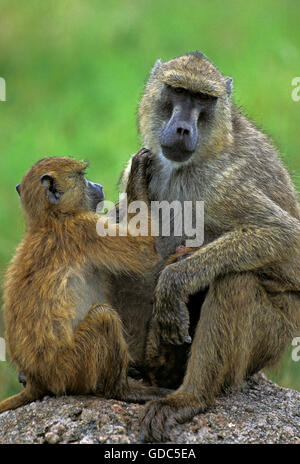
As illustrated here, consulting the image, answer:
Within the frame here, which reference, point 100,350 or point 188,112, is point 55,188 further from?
point 100,350

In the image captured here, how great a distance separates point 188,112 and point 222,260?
1.17 meters

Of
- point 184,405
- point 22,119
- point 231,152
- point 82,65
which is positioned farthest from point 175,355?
point 82,65

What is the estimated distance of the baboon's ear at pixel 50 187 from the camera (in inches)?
264

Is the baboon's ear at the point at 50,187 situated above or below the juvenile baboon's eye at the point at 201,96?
below

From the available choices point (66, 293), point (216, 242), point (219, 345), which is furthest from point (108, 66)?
point (219, 345)

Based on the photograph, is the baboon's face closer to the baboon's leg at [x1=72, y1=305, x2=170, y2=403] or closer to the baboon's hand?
the baboon's hand

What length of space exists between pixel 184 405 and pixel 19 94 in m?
11.2

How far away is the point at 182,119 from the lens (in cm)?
674

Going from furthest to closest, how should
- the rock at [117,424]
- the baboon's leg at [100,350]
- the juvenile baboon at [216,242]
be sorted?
the juvenile baboon at [216,242], the baboon's leg at [100,350], the rock at [117,424]

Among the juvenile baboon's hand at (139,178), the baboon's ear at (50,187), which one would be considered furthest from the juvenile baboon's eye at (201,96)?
the baboon's ear at (50,187)

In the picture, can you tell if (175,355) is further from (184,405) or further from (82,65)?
(82,65)

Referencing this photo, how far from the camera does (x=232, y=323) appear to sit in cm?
628

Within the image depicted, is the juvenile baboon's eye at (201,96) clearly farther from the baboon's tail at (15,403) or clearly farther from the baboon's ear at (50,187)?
the baboon's tail at (15,403)

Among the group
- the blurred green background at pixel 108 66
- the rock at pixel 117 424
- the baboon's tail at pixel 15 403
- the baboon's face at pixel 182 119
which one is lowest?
the rock at pixel 117 424
